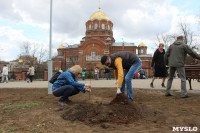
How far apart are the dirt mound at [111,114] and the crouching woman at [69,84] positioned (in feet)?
2.57

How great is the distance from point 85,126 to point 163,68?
5.87 m

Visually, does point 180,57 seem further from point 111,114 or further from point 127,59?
point 111,114

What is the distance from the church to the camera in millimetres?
37125

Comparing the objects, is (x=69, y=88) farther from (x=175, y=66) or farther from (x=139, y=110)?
(x=175, y=66)

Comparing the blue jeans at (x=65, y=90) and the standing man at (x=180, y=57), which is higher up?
the standing man at (x=180, y=57)

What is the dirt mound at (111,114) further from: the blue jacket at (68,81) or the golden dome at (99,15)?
the golden dome at (99,15)

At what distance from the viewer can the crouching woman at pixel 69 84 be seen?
4176mm

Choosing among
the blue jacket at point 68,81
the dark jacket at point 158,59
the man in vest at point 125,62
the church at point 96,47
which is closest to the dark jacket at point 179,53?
the man in vest at point 125,62

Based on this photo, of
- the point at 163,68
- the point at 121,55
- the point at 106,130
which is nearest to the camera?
the point at 106,130

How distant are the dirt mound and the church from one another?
31.7m

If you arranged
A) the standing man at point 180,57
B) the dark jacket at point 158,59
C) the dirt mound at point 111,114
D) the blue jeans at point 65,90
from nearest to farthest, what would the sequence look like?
the dirt mound at point 111,114, the blue jeans at point 65,90, the standing man at point 180,57, the dark jacket at point 158,59

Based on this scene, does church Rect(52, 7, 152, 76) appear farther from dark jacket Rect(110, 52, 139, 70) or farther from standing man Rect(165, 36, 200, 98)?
dark jacket Rect(110, 52, 139, 70)

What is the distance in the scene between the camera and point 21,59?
4409 centimetres

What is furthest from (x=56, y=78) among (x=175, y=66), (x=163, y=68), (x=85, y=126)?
(x=163, y=68)
